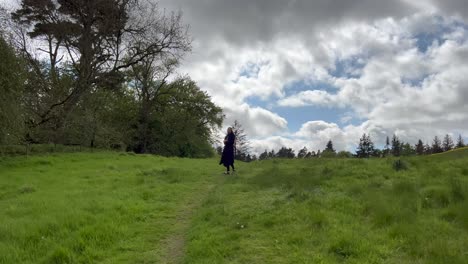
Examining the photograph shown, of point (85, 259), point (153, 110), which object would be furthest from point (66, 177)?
point (153, 110)

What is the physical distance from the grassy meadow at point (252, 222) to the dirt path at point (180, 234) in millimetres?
21

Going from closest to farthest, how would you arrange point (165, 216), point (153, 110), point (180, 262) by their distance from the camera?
A: 1. point (180, 262)
2. point (165, 216)
3. point (153, 110)

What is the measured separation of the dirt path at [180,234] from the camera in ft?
20.4

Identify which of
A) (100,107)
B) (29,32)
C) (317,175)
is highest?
(29,32)

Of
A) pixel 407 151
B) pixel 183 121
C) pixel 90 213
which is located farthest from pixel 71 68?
pixel 407 151

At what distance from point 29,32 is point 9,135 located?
1482 centimetres

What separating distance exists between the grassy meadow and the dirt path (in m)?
0.02

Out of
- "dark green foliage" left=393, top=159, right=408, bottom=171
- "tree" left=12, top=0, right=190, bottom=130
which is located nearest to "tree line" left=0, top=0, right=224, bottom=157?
"tree" left=12, top=0, right=190, bottom=130

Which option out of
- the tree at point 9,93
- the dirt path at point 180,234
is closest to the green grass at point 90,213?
the dirt path at point 180,234

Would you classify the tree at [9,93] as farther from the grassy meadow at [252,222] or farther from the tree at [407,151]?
the tree at [407,151]

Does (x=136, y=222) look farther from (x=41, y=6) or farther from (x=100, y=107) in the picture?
(x=100, y=107)

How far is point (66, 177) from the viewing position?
1478 cm

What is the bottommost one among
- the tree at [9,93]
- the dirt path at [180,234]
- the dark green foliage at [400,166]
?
the dirt path at [180,234]

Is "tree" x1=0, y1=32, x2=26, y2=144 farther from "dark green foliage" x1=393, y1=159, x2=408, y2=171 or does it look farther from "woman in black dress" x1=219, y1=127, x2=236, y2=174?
"dark green foliage" x1=393, y1=159, x2=408, y2=171
